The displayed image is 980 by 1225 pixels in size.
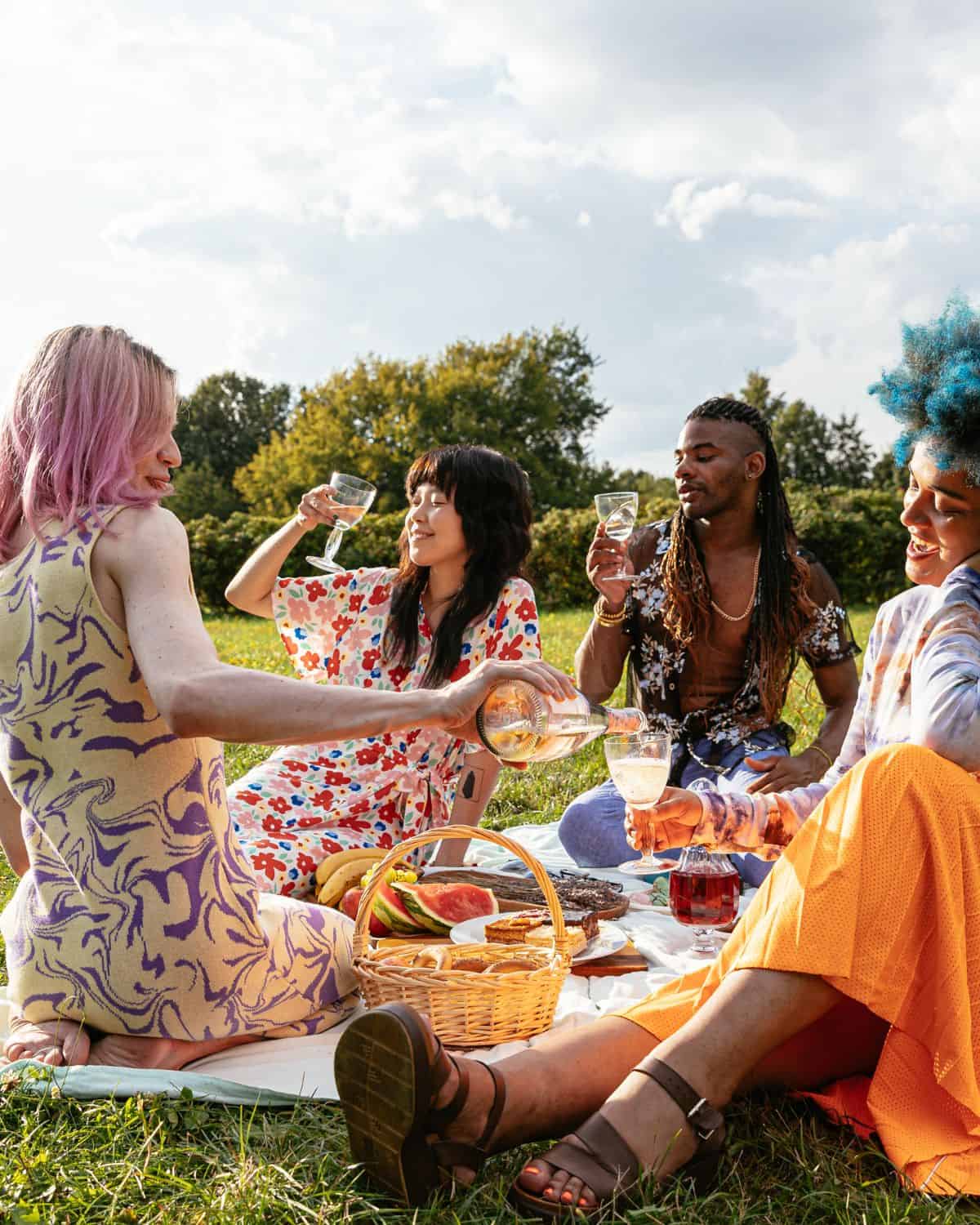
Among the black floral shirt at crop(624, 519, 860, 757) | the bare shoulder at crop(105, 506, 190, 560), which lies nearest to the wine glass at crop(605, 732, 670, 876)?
the bare shoulder at crop(105, 506, 190, 560)

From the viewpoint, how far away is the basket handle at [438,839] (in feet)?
10.3

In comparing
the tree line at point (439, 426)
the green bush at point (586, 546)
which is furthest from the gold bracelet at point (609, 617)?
the tree line at point (439, 426)

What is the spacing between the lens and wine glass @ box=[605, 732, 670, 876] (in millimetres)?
2986

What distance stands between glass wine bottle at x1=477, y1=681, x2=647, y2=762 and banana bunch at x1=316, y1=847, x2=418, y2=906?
5.14 ft

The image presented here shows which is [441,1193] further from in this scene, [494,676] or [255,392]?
[255,392]

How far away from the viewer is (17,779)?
294 centimetres

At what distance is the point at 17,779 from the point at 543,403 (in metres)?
49.4

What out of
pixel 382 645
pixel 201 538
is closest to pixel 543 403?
pixel 201 538

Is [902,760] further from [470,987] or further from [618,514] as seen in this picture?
[618,514]

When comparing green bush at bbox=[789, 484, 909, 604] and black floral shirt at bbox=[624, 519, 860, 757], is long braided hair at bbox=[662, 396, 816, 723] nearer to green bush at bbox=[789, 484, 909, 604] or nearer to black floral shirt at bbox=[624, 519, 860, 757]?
black floral shirt at bbox=[624, 519, 860, 757]

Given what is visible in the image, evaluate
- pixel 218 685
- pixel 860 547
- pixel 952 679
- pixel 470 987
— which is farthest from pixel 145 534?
pixel 860 547

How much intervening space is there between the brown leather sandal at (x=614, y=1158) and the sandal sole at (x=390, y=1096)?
0.67ft

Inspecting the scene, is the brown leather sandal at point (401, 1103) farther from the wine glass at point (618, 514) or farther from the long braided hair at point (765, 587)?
the long braided hair at point (765, 587)

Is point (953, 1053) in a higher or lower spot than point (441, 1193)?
higher
